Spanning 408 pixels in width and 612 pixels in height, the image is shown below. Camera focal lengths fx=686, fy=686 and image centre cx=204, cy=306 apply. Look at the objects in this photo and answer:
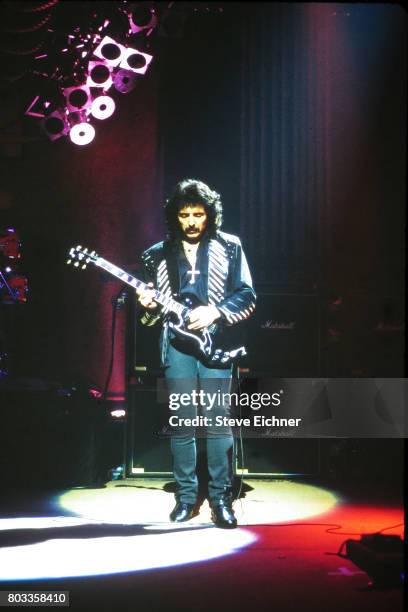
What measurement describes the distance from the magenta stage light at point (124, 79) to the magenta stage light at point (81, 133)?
0.37 m

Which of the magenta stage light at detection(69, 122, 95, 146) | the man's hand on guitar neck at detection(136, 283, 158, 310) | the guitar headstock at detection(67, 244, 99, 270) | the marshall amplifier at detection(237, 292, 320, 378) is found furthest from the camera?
the magenta stage light at detection(69, 122, 95, 146)

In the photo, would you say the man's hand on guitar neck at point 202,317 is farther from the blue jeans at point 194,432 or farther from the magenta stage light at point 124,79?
the magenta stage light at point 124,79

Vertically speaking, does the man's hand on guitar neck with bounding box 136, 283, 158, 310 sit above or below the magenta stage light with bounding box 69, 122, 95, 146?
below

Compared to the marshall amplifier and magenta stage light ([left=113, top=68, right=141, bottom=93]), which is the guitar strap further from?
magenta stage light ([left=113, top=68, right=141, bottom=93])

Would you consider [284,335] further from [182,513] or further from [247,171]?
[247,171]

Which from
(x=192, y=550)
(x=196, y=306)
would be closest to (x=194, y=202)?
(x=196, y=306)

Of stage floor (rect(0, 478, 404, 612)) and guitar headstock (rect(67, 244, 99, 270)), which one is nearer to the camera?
stage floor (rect(0, 478, 404, 612))

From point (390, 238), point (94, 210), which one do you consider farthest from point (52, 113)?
point (390, 238)

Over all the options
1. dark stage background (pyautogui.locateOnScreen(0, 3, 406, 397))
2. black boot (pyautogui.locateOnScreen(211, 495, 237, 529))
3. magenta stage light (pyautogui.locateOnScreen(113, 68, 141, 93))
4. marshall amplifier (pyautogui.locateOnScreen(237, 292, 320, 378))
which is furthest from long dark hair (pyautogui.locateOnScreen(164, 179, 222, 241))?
dark stage background (pyautogui.locateOnScreen(0, 3, 406, 397))

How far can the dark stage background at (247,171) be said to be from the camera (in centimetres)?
539

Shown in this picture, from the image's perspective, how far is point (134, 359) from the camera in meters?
4.21

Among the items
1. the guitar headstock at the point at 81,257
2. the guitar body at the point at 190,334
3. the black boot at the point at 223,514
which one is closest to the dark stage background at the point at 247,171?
the guitar headstock at the point at 81,257

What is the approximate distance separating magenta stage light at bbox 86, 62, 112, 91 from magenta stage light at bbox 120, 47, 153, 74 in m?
0.13

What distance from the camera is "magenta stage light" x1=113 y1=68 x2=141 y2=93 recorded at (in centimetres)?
473
